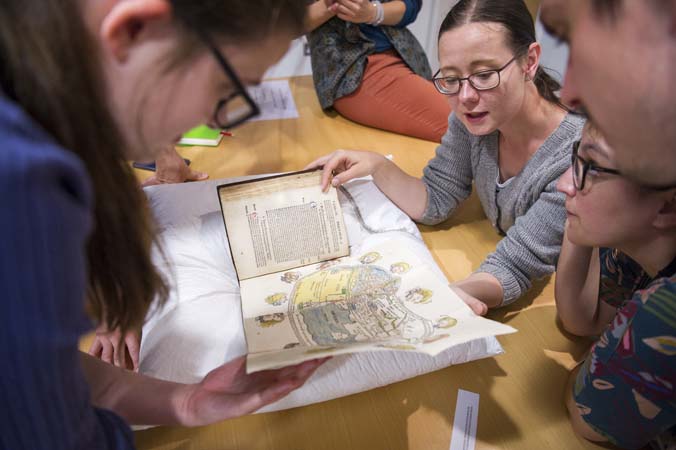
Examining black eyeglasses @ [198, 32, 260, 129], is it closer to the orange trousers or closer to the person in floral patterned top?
the person in floral patterned top

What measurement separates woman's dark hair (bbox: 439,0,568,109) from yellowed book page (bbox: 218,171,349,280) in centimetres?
40

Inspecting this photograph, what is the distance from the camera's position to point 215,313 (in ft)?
2.50

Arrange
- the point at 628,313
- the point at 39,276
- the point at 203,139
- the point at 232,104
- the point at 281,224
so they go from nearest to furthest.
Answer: the point at 39,276
the point at 232,104
the point at 628,313
the point at 281,224
the point at 203,139

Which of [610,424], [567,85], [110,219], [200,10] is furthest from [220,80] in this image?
[610,424]

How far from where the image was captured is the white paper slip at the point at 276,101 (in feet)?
5.09

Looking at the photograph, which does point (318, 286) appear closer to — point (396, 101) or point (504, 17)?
point (504, 17)

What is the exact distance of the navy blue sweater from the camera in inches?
9.6

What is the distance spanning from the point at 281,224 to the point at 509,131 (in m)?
0.50

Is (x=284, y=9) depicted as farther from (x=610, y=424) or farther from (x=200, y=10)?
(x=610, y=424)

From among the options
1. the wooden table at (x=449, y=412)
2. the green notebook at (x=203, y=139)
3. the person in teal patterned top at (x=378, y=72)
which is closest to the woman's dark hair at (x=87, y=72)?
the wooden table at (x=449, y=412)

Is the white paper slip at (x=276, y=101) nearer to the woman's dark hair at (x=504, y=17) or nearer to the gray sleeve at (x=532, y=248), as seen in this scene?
the woman's dark hair at (x=504, y=17)

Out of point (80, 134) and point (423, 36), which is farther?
point (423, 36)

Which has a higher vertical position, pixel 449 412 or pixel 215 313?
pixel 215 313

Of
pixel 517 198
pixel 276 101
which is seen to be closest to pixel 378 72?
pixel 276 101
